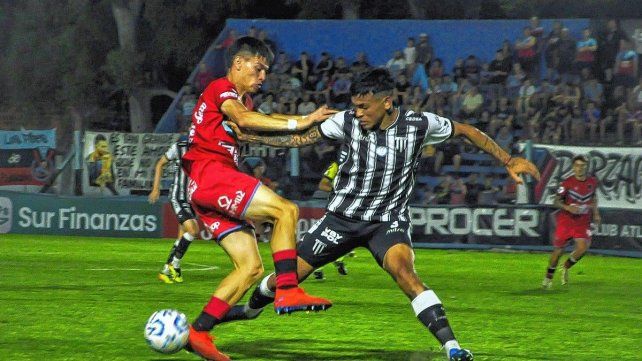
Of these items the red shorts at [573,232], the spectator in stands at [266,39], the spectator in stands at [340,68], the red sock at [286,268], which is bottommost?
the red shorts at [573,232]

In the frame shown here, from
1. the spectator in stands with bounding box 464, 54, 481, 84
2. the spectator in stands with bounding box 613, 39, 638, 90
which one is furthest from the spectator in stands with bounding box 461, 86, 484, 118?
the spectator in stands with bounding box 613, 39, 638, 90

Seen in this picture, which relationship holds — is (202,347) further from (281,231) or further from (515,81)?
(515,81)

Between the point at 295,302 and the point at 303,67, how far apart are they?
21175 mm

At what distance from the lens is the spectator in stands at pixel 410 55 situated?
87.8 feet

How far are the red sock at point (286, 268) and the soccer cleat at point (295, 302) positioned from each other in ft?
0.18

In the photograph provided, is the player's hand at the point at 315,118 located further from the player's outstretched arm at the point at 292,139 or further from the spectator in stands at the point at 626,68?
the spectator in stands at the point at 626,68

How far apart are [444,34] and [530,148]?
572cm

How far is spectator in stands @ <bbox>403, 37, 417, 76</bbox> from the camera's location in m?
26.8

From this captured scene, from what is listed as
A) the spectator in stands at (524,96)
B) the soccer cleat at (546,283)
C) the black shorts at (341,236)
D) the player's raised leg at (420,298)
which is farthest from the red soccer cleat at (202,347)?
the spectator in stands at (524,96)

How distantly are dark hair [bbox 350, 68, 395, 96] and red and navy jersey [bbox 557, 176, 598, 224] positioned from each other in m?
8.80

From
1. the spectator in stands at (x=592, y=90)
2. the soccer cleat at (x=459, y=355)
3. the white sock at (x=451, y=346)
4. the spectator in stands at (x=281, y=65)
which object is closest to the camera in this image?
the soccer cleat at (x=459, y=355)

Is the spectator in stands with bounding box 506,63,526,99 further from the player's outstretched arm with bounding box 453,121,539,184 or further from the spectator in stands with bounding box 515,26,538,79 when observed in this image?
the player's outstretched arm with bounding box 453,121,539,184

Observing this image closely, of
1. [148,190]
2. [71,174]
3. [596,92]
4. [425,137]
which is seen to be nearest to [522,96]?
[596,92]

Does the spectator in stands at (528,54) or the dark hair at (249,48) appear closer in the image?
the dark hair at (249,48)
